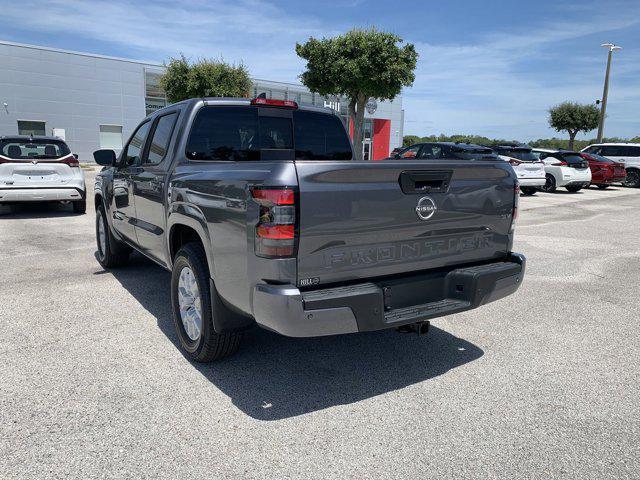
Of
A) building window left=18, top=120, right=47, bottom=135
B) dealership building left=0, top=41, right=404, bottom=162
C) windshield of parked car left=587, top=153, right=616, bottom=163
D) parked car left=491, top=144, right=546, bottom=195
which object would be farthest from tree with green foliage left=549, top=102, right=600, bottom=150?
building window left=18, top=120, right=47, bottom=135

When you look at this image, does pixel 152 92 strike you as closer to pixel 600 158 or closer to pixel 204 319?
pixel 600 158

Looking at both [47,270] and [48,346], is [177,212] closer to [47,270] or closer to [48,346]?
[48,346]

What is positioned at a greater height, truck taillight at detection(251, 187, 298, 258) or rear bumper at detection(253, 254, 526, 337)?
truck taillight at detection(251, 187, 298, 258)

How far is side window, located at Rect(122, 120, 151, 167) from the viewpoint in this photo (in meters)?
4.85

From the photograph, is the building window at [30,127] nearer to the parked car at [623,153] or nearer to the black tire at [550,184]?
the black tire at [550,184]

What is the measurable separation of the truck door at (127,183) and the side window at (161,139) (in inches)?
9.5

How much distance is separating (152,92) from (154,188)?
36787 millimetres

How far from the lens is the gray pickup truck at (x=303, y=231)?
102 inches

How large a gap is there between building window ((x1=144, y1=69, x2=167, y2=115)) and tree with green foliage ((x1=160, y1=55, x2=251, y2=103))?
7.60 m

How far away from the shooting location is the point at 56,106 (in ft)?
111

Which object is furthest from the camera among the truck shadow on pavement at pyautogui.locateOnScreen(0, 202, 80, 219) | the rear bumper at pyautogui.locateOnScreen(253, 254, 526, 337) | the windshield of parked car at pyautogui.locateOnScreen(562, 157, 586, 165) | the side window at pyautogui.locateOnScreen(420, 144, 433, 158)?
the windshield of parked car at pyautogui.locateOnScreen(562, 157, 586, 165)

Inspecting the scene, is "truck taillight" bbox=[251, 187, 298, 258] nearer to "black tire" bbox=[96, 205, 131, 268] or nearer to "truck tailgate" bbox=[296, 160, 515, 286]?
"truck tailgate" bbox=[296, 160, 515, 286]

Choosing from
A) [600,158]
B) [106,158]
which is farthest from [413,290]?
[600,158]

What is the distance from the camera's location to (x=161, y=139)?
4.38m
